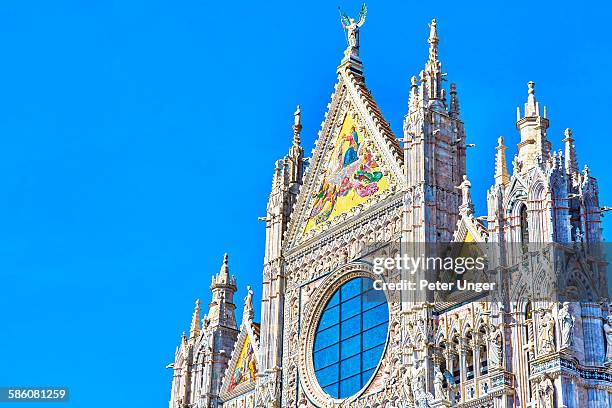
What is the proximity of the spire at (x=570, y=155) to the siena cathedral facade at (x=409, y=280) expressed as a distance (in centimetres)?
4

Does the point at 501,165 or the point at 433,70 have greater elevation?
the point at 433,70

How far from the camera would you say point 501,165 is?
3422cm

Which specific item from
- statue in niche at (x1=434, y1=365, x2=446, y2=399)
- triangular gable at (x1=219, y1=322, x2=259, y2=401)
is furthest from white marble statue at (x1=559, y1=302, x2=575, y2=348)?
triangular gable at (x1=219, y1=322, x2=259, y2=401)

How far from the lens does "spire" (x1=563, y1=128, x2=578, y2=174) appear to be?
109 ft

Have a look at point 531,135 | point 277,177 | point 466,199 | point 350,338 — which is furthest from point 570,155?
point 277,177

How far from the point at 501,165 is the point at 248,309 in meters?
11.5

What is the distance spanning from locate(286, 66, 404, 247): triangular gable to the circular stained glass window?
2489 mm

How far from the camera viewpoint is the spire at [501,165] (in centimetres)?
3403

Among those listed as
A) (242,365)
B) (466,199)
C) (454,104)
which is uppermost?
(454,104)

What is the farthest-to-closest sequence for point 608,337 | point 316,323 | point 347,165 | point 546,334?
1. point 347,165
2. point 316,323
3. point 608,337
4. point 546,334

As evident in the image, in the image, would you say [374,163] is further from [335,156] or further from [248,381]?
[248,381]

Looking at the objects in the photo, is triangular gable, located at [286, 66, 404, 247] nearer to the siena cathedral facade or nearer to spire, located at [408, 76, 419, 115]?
the siena cathedral facade

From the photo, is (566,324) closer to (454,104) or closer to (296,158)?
(454,104)

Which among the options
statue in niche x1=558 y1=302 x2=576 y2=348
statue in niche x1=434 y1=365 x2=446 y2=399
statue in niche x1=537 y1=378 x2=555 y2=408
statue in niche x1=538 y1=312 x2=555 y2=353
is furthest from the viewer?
statue in niche x1=434 y1=365 x2=446 y2=399
